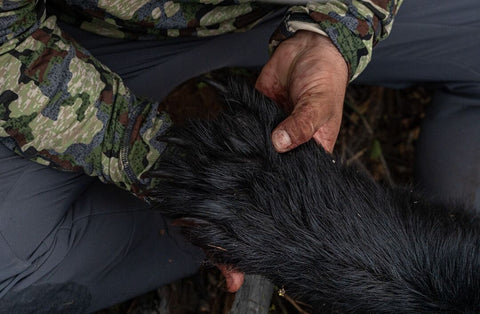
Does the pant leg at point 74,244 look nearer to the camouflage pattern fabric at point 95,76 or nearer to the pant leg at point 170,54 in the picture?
the camouflage pattern fabric at point 95,76

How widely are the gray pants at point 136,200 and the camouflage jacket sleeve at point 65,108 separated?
18 centimetres

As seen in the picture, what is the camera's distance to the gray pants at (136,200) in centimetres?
160

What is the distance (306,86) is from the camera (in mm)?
1432

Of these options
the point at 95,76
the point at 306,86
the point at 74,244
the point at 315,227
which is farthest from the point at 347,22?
the point at 74,244

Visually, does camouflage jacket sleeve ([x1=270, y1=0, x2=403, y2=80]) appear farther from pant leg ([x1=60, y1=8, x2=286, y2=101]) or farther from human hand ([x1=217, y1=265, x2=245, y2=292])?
human hand ([x1=217, y1=265, x2=245, y2=292])

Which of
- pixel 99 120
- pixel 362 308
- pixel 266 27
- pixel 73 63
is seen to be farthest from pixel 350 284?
pixel 266 27

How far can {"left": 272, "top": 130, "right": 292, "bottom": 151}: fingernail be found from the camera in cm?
122

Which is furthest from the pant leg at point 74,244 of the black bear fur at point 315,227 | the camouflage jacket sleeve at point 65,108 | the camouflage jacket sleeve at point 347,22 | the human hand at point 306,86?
the camouflage jacket sleeve at point 347,22

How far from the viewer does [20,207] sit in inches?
61.3

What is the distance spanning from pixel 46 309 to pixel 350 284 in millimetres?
1064

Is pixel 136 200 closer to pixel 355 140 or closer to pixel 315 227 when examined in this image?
pixel 315 227

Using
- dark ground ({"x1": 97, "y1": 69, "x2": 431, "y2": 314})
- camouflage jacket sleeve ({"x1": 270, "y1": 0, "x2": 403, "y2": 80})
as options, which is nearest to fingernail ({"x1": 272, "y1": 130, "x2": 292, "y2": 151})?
camouflage jacket sleeve ({"x1": 270, "y1": 0, "x2": 403, "y2": 80})

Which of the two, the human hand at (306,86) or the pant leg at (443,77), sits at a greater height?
the human hand at (306,86)

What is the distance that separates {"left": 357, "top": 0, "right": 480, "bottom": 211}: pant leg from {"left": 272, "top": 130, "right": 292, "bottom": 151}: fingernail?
0.85m
